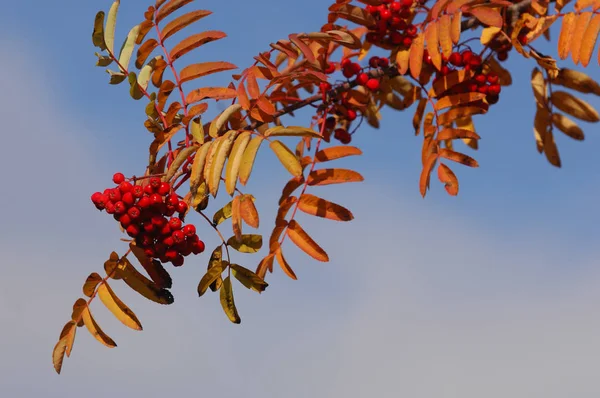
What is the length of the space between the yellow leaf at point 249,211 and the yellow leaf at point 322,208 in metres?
0.22

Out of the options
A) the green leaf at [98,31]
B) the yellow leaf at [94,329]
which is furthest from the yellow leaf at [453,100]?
the yellow leaf at [94,329]

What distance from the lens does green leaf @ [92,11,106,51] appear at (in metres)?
2.96

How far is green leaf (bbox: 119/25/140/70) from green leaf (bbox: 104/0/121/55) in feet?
0.14

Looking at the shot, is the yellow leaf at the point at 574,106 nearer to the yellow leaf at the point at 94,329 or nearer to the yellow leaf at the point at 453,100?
the yellow leaf at the point at 453,100

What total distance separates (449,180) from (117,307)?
1226 millimetres

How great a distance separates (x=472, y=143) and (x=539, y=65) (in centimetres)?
59

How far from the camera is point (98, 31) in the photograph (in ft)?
9.73

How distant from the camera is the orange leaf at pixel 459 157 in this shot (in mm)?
2734

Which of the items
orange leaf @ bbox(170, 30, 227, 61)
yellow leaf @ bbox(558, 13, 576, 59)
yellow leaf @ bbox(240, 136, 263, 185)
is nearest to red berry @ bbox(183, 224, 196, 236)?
yellow leaf @ bbox(240, 136, 263, 185)

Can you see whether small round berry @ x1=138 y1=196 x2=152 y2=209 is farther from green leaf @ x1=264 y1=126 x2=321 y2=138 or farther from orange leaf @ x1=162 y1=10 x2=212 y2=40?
orange leaf @ x1=162 y1=10 x2=212 y2=40

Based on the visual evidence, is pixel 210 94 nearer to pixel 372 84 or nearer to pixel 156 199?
pixel 156 199

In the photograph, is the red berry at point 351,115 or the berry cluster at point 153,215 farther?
the red berry at point 351,115

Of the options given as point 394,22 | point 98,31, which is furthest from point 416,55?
point 98,31

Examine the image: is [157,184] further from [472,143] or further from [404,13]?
[472,143]
